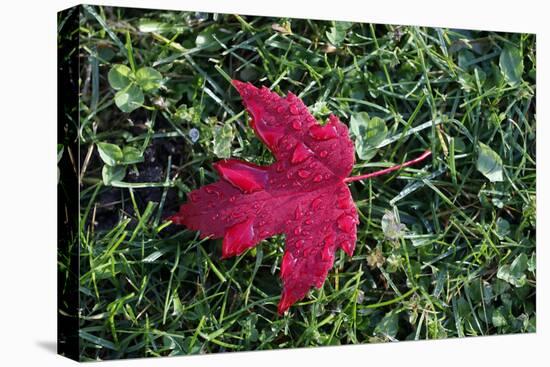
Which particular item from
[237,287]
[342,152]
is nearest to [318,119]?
[342,152]

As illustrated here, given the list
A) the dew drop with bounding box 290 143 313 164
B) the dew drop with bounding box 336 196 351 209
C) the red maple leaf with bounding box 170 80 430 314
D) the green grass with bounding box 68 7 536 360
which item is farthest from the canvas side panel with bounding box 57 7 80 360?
the dew drop with bounding box 336 196 351 209

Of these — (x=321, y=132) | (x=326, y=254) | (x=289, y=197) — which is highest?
(x=321, y=132)

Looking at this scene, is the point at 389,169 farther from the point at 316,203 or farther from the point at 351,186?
the point at 316,203

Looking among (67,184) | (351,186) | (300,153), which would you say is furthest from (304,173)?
(67,184)

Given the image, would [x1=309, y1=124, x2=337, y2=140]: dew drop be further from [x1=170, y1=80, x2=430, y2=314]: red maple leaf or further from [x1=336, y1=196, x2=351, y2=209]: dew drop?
[x1=336, y1=196, x2=351, y2=209]: dew drop

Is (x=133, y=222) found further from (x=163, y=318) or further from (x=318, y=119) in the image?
(x=318, y=119)

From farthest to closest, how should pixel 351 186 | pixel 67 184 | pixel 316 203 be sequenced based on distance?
pixel 351 186 → pixel 316 203 → pixel 67 184

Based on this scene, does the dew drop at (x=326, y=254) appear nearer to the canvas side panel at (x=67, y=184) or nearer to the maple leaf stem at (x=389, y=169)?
the maple leaf stem at (x=389, y=169)

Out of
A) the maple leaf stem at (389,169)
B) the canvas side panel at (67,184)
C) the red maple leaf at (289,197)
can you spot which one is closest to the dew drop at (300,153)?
the red maple leaf at (289,197)
